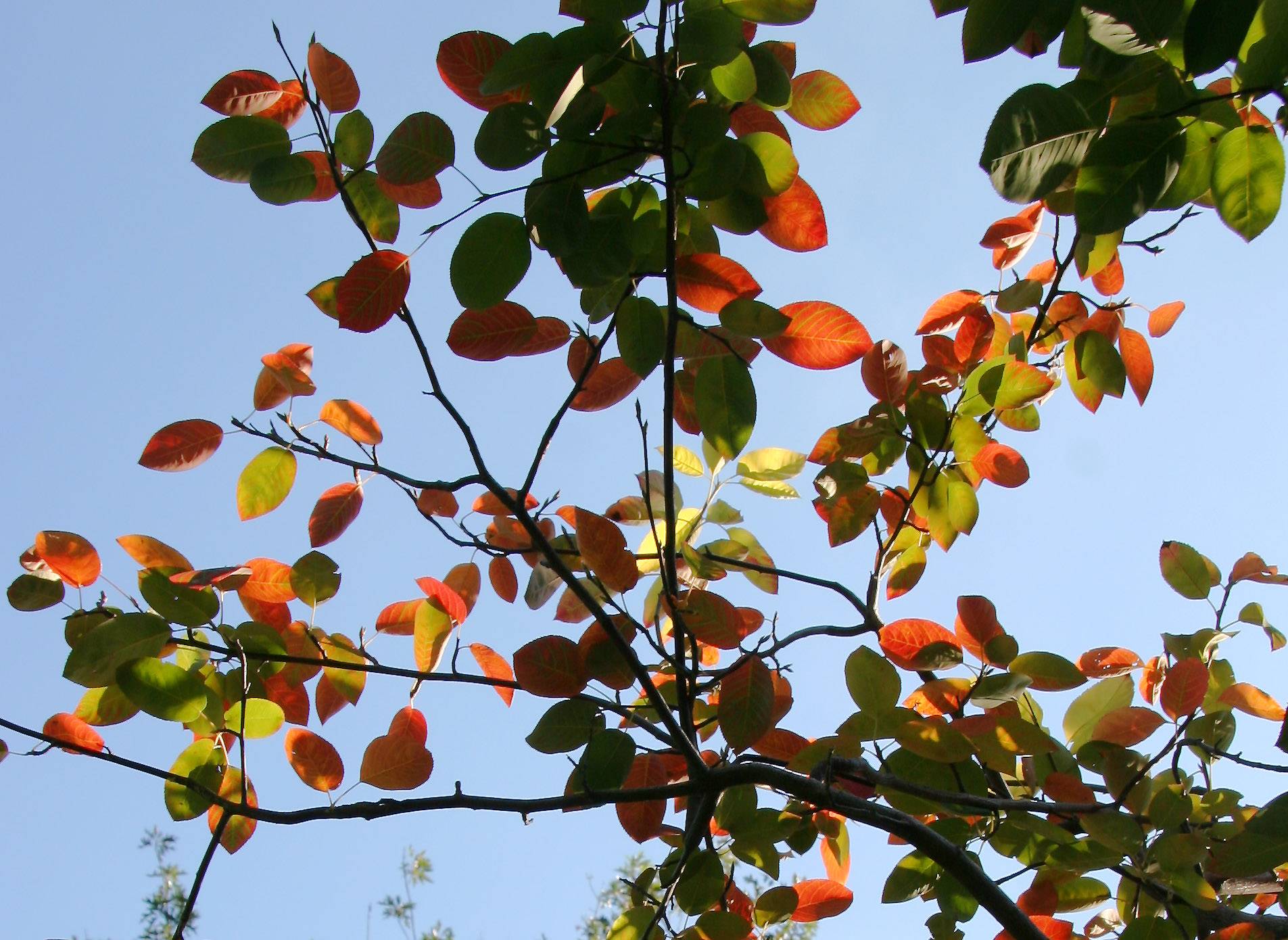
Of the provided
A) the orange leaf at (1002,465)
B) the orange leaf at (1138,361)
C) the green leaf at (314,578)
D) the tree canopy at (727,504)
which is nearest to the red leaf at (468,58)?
the tree canopy at (727,504)

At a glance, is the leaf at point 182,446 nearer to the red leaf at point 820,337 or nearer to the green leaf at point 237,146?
the green leaf at point 237,146

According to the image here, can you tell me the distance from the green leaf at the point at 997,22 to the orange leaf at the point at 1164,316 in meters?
1.13

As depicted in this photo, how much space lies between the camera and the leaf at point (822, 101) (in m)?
1.28

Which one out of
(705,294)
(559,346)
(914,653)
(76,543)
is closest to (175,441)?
(76,543)

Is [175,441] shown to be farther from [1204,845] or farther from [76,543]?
[1204,845]

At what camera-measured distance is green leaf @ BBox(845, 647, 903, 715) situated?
128 centimetres

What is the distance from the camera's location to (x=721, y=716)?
4.24 ft

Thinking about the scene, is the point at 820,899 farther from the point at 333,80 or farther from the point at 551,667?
the point at 333,80

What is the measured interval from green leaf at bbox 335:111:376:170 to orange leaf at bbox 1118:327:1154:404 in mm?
1321

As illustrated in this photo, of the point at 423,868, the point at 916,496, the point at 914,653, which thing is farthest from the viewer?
the point at 423,868

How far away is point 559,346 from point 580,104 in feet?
1.19

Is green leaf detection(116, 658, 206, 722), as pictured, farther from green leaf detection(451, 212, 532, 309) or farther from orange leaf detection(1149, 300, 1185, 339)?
orange leaf detection(1149, 300, 1185, 339)

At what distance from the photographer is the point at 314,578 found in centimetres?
151

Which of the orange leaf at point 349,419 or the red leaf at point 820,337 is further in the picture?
the orange leaf at point 349,419
